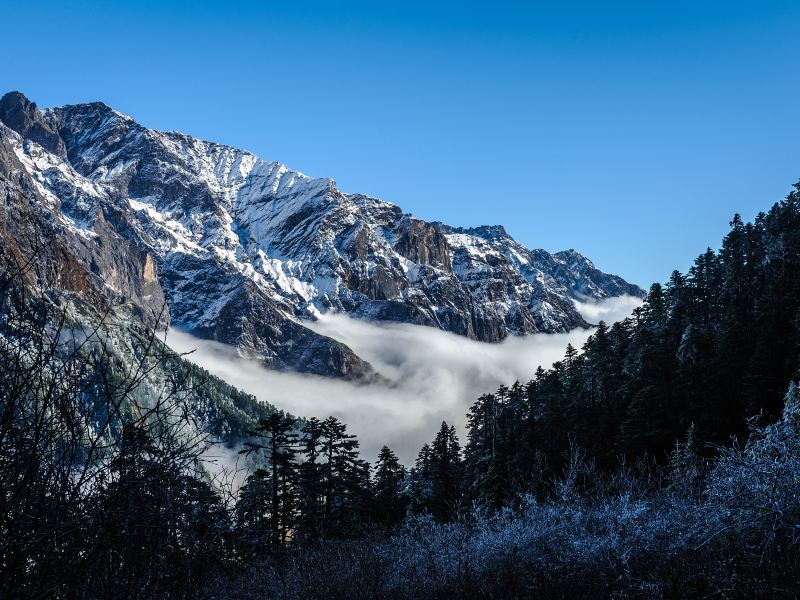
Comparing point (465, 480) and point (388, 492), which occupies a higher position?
point (465, 480)

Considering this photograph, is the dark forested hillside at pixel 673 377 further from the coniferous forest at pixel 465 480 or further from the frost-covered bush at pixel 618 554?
the frost-covered bush at pixel 618 554

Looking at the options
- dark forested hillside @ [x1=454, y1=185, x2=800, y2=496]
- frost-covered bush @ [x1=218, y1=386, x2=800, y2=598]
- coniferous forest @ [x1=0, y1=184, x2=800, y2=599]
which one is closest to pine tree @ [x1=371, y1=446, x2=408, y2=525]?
coniferous forest @ [x1=0, y1=184, x2=800, y2=599]

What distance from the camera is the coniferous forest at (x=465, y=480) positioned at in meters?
5.02

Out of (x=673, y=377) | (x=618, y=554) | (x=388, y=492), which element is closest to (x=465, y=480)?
(x=388, y=492)

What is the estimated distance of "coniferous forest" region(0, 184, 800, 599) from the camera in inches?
198

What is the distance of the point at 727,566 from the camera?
49.6ft

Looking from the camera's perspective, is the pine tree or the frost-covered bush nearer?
the frost-covered bush

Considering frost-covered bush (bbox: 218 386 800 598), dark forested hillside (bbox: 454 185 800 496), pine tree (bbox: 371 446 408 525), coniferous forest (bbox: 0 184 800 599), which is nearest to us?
coniferous forest (bbox: 0 184 800 599)

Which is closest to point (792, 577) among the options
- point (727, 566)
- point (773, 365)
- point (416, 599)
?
A: point (727, 566)

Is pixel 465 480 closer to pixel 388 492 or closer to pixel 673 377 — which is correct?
pixel 388 492

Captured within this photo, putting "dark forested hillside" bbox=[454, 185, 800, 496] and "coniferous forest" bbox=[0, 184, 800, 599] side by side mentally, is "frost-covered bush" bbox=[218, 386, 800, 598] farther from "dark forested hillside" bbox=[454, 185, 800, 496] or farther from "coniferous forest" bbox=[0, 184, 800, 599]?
"dark forested hillside" bbox=[454, 185, 800, 496]

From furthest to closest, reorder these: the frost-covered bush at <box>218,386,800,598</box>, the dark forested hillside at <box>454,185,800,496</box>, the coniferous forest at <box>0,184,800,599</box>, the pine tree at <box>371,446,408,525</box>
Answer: the pine tree at <box>371,446,408,525</box>, the dark forested hillside at <box>454,185,800,496</box>, the frost-covered bush at <box>218,386,800,598</box>, the coniferous forest at <box>0,184,800,599</box>

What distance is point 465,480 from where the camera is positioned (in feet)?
192

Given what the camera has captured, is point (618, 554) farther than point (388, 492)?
No
